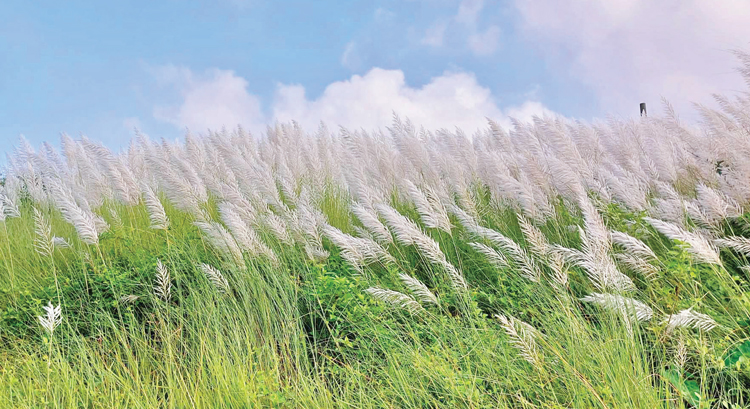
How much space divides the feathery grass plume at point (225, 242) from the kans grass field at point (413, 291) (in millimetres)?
17

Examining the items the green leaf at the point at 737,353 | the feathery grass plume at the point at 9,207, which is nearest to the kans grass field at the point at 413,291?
the green leaf at the point at 737,353

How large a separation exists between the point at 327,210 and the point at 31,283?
2559 millimetres

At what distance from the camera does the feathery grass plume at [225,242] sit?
145 inches

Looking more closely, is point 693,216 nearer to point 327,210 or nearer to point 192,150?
point 327,210

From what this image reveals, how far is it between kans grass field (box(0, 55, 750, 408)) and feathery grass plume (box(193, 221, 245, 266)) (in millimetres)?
17

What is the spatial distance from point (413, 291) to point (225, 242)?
1.36m

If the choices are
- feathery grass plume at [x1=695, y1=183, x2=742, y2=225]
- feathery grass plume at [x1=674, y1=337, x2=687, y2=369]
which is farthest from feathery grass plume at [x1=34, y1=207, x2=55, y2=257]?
feathery grass plume at [x1=695, y1=183, x2=742, y2=225]

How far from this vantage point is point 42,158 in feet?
23.1

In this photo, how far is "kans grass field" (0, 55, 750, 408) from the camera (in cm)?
254

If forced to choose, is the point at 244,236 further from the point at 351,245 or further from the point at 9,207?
the point at 9,207

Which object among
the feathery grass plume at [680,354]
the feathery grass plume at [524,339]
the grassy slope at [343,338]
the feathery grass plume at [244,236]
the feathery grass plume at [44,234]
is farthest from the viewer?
the feathery grass plume at [44,234]

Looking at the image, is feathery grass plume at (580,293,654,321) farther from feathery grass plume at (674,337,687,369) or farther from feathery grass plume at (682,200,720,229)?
feathery grass plume at (682,200,720,229)

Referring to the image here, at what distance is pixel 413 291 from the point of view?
133 inches

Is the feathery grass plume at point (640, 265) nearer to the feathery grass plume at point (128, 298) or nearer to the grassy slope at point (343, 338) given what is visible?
the grassy slope at point (343, 338)
